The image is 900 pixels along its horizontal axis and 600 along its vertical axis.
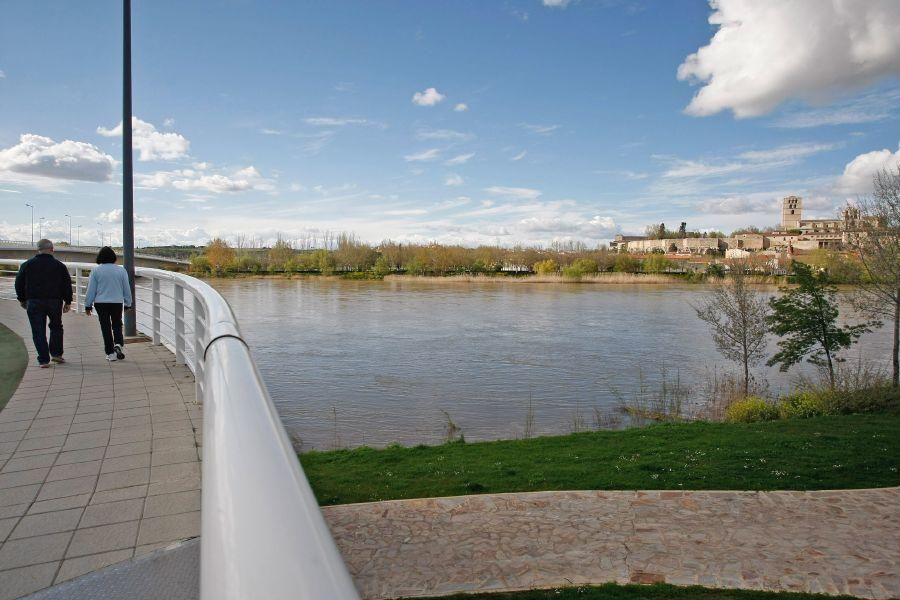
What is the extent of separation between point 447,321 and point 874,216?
1733 cm

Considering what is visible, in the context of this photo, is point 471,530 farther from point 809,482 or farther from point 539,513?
point 809,482

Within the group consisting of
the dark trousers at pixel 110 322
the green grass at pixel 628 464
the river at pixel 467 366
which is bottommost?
the river at pixel 467 366

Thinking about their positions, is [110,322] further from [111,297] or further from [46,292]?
[46,292]

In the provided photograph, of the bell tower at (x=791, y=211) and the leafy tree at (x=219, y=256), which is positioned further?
the bell tower at (x=791, y=211)

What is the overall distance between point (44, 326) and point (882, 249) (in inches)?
723

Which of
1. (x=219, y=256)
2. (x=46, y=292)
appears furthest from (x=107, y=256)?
(x=219, y=256)

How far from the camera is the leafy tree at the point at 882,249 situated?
16.2 metres

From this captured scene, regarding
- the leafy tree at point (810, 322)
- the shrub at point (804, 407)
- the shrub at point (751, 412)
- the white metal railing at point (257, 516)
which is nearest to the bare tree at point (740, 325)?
the leafy tree at point (810, 322)

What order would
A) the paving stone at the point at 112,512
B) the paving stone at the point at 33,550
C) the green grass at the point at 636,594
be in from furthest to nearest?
the green grass at the point at 636,594, the paving stone at the point at 112,512, the paving stone at the point at 33,550

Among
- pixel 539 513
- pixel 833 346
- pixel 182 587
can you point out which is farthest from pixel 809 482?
pixel 833 346

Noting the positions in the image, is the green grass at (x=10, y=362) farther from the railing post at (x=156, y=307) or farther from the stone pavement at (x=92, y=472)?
the railing post at (x=156, y=307)

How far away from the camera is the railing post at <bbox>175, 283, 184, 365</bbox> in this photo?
7.28 m

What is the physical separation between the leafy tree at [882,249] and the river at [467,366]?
1.94 meters

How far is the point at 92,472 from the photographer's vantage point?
4113 millimetres
